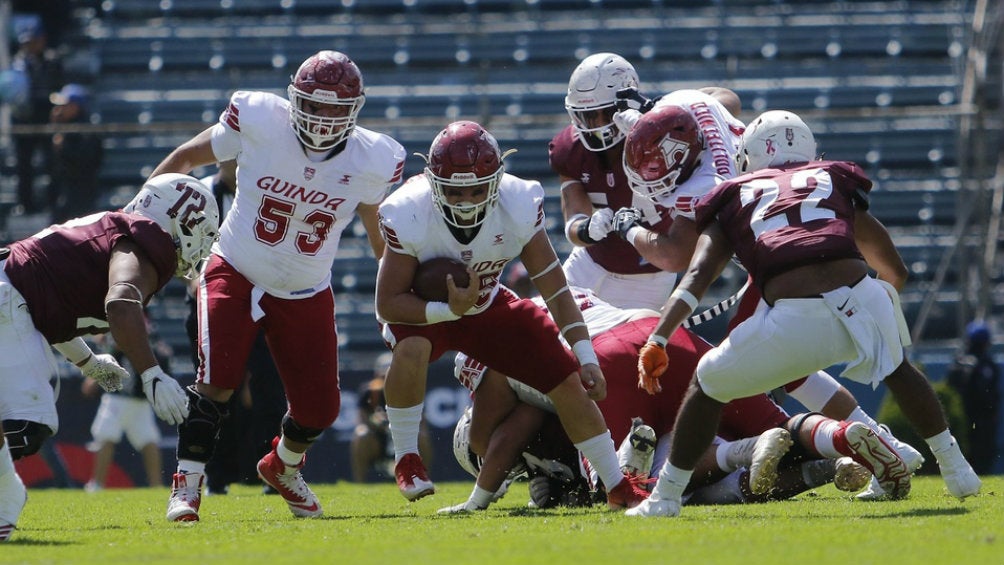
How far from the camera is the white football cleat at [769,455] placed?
19.1ft

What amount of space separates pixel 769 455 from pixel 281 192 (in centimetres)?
241

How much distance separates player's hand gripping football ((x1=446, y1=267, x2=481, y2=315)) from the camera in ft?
18.5

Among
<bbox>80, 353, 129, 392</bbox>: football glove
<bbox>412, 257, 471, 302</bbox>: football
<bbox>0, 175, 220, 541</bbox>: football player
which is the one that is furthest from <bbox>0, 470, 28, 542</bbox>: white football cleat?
<bbox>412, 257, 471, 302</bbox>: football

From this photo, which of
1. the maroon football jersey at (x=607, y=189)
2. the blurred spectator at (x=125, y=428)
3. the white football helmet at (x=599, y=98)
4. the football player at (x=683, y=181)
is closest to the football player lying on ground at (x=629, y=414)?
the football player at (x=683, y=181)

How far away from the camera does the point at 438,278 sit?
5.80m

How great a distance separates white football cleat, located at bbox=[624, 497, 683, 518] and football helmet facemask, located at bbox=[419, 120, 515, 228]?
4.50 feet

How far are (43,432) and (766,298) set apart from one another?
2760 millimetres

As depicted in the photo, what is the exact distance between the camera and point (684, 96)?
23.5ft

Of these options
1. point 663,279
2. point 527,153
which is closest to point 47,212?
point 527,153

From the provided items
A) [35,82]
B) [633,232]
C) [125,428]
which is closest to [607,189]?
[633,232]

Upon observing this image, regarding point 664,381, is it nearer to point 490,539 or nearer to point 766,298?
point 766,298

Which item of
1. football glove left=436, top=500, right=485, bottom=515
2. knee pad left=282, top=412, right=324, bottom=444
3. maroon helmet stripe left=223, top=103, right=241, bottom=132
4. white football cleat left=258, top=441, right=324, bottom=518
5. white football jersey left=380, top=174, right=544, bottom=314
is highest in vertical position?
maroon helmet stripe left=223, top=103, right=241, bottom=132

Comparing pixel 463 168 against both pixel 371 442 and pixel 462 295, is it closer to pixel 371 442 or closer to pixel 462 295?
pixel 462 295

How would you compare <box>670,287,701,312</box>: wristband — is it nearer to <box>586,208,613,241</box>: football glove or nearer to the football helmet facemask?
the football helmet facemask
